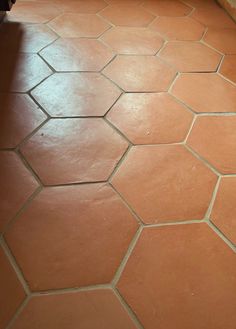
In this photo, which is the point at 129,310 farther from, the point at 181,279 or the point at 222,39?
the point at 222,39

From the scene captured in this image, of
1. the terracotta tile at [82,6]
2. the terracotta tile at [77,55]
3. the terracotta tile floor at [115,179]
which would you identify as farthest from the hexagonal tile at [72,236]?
the terracotta tile at [82,6]

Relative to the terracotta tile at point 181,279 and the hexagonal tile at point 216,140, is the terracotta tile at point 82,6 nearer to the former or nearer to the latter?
the hexagonal tile at point 216,140

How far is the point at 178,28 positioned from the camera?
1702 millimetres

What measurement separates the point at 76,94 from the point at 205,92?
540 mm

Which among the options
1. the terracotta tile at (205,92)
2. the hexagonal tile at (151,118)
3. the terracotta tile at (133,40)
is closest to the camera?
the hexagonal tile at (151,118)

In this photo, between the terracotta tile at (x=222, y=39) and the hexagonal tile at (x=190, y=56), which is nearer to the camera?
the hexagonal tile at (x=190, y=56)

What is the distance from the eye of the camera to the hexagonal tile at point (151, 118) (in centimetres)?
106

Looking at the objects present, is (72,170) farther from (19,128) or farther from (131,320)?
(131,320)

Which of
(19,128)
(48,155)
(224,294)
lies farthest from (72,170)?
(224,294)

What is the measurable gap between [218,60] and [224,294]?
1.15 metres

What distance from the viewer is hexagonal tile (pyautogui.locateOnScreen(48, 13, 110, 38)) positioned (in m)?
1.58

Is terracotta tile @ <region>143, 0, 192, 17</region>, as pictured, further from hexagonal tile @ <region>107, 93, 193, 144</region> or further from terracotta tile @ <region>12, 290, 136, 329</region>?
terracotta tile @ <region>12, 290, 136, 329</region>

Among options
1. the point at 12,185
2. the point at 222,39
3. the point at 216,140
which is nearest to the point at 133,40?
the point at 222,39

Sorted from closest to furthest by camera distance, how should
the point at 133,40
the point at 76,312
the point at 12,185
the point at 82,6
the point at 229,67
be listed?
the point at 76,312
the point at 12,185
the point at 229,67
the point at 133,40
the point at 82,6
